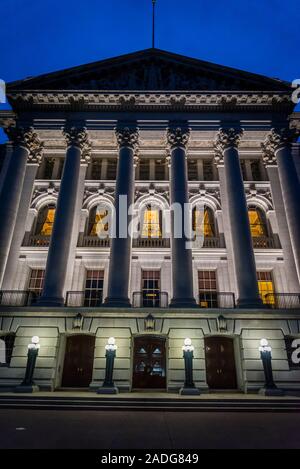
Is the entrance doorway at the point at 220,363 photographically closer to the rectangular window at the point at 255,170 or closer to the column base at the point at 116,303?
the column base at the point at 116,303

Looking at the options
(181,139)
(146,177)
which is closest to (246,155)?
(181,139)

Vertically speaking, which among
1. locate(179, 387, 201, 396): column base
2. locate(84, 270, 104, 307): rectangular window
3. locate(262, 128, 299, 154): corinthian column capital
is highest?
locate(262, 128, 299, 154): corinthian column capital

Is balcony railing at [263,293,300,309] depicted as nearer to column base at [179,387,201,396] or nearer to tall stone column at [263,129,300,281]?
tall stone column at [263,129,300,281]

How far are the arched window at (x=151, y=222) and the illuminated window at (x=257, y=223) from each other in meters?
6.75

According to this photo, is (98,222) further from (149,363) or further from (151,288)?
(149,363)

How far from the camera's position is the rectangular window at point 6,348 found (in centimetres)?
1590

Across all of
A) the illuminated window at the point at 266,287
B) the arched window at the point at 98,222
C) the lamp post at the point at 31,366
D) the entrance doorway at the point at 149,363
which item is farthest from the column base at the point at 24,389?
the illuminated window at the point at 266,287

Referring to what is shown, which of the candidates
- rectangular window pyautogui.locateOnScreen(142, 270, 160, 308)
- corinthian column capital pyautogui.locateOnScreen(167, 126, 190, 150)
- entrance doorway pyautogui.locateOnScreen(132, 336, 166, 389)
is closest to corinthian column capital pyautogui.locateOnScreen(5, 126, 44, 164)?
corinthian column capital pyautogui.locateOnScreen(167, 126, 190, 150)

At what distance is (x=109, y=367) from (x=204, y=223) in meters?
11.7

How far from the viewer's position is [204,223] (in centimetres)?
2152

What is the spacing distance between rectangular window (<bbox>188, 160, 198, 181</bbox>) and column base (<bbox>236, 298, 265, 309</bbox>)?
34.5 feet

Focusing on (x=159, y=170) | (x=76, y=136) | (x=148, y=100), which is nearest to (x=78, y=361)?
(x=159, y=170)

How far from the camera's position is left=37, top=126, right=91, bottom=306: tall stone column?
17.2 metres

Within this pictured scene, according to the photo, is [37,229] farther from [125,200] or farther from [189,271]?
[189,271]
